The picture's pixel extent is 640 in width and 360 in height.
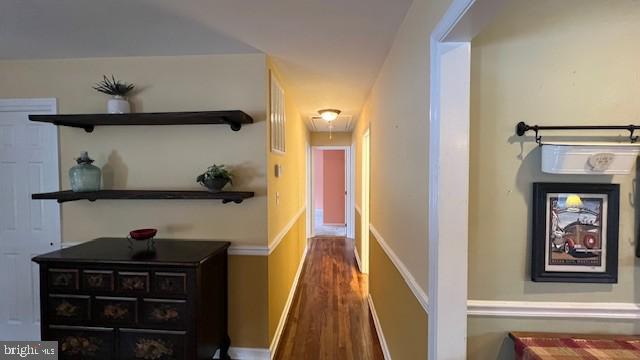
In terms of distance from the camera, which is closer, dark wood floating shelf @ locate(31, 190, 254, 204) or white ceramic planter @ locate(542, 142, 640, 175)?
white ceramic planter @ locate(542, 142, 640, 175)

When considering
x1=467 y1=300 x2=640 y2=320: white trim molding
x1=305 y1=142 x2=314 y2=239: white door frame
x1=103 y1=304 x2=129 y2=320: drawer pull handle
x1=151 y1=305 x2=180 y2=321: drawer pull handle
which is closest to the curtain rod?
x1=467 y1=300 x2=640 y2=320: white trim molding

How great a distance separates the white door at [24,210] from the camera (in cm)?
220

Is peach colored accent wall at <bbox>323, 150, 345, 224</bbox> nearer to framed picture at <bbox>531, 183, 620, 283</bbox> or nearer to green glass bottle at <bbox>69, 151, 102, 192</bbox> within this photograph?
green glass bottle at <bbox>69, 151, 102, 192</bbox>

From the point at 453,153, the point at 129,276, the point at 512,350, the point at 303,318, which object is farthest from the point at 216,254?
the point at 512,350

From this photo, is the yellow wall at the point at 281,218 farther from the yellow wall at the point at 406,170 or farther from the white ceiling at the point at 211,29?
the yellow wall at the point at 406,170

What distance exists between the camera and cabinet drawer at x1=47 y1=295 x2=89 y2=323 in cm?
A: 167

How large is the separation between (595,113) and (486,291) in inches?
37.8

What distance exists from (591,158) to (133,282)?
2.43m

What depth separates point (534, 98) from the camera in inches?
50.5

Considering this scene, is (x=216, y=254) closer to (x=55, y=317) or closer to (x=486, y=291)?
(x=55, y=317)

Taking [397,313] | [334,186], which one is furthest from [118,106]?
[334,186]

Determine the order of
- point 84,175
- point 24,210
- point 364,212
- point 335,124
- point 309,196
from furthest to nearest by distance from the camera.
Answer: point 309,196 → point 335,124 → point 364,212 → point 24,210 → point 84,175

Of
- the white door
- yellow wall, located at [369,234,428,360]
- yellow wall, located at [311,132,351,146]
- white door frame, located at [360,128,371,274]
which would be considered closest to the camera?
yellow wall, located at [369,234,428,360]

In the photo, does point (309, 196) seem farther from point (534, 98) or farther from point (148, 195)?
point (534, 98)
